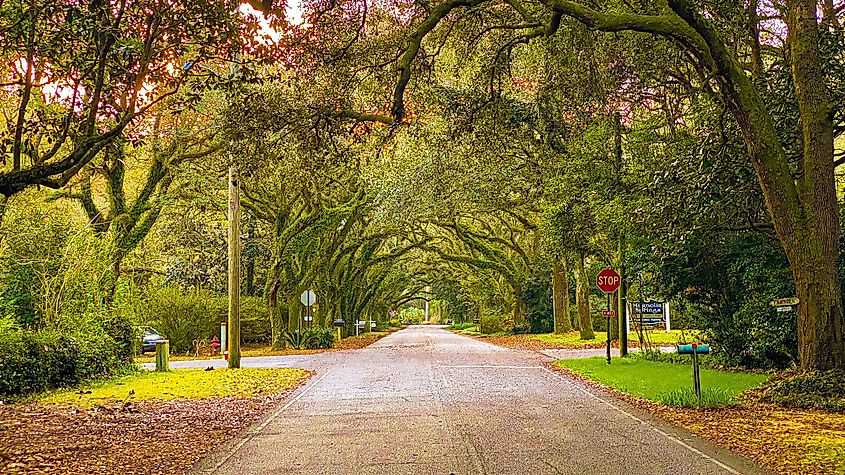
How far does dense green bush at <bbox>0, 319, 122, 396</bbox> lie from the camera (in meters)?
14.9

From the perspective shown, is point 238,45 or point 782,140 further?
point 782,140

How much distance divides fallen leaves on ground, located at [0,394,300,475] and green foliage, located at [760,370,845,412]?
26.0ft

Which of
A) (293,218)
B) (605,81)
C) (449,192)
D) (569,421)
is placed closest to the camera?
(569,421)

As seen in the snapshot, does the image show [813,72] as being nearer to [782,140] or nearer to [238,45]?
[782,140]

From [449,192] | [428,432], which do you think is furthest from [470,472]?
[449,192]

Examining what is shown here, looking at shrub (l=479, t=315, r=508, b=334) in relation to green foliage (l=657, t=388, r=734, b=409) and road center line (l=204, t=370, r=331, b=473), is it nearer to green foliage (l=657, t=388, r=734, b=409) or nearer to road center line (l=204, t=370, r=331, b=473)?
road center line (l=204, t=370, r=331, b=473)

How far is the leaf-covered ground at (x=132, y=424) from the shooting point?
857 cm

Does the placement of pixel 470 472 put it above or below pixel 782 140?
below

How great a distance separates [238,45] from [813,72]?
8793mm

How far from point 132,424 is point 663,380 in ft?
33.1

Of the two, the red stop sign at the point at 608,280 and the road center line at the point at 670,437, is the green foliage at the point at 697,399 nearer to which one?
the road center line at the point at 670,437

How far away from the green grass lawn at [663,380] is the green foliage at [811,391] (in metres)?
0.75

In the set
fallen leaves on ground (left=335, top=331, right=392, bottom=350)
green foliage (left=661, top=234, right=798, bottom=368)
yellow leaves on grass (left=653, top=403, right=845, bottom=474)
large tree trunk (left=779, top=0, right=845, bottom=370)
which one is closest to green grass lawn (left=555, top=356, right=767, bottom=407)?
yellow leaves on grass (left=653, top=403, right=845, bottom=474)

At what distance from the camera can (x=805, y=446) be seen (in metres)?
8.88
